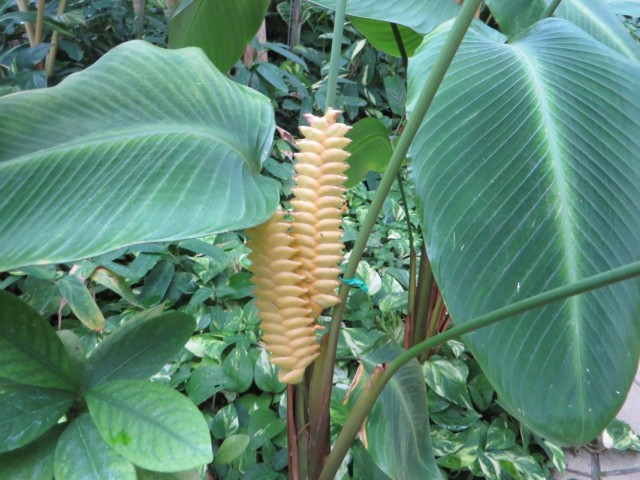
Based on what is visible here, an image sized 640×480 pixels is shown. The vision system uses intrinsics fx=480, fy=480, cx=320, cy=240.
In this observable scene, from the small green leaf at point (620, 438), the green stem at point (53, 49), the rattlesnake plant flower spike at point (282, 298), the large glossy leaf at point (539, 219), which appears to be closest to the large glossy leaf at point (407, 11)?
the large glossy leaf at point (539, 219)

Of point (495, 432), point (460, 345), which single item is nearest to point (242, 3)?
point (460, 345)

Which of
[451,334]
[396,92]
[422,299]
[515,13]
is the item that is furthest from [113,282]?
[396,92]

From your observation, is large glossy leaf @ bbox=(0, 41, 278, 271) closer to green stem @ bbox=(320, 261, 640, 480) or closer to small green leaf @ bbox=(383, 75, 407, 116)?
green stem @ bbox=(320, 261, 640, 480)

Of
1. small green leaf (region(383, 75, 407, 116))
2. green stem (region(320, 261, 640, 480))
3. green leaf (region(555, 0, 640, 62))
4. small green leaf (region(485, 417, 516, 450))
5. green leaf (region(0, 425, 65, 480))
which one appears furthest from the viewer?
small green leaf (region(383, 75, 407, 116))

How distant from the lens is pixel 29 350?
0.46 metres

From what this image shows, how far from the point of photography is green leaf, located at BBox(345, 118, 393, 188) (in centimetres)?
103

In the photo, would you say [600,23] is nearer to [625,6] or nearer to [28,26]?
[625,6]

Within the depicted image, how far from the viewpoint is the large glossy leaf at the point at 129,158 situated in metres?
0.36

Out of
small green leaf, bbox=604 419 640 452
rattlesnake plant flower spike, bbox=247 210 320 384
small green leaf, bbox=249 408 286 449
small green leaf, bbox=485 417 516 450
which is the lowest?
small green leaf, bbox=249 408 286 449

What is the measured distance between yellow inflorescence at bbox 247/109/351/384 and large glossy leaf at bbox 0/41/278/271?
2.3 inches

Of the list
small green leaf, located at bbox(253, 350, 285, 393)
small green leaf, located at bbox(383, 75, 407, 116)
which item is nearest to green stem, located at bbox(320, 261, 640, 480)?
small green leaf, located at bbox(253, 350, 285, 393)

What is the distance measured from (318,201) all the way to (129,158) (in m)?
0.19

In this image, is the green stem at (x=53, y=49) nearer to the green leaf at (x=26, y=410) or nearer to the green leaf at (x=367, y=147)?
the green leaf at (x=367, y=147)

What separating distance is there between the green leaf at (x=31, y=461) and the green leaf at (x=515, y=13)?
81 cm
